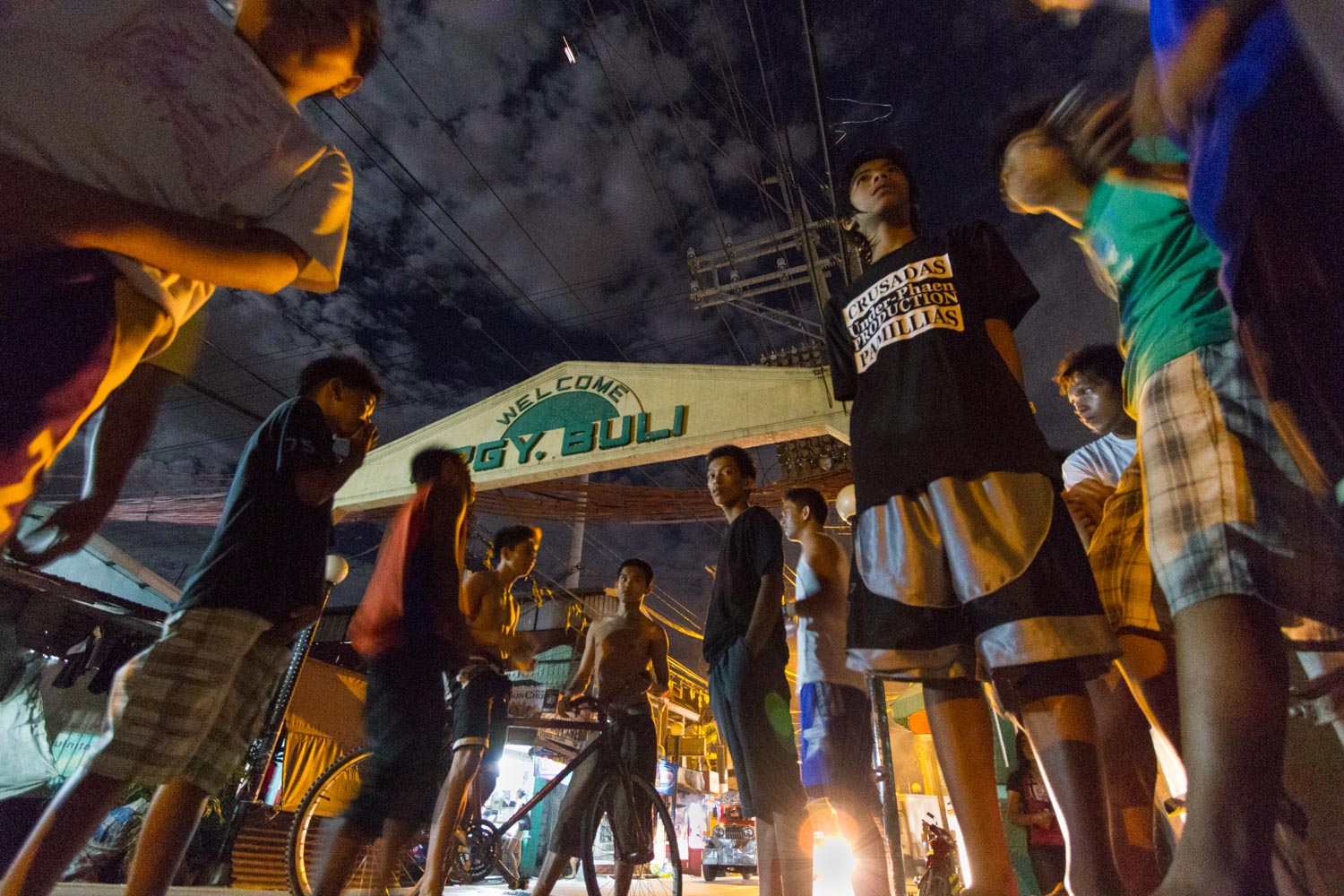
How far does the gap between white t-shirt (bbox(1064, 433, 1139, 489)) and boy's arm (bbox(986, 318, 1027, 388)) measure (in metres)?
1.34

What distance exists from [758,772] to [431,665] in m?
1.27

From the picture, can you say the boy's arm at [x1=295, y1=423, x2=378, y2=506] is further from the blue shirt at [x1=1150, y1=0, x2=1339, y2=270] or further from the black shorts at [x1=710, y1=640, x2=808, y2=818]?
the blue shirt at [x1=1150, y1=0, x2=1339, y2=270]

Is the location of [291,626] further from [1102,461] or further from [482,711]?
[1102,461]

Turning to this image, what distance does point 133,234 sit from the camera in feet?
2.69

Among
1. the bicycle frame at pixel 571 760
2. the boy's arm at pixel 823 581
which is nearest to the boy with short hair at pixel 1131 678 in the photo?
the boy's arm at pixel 823 581

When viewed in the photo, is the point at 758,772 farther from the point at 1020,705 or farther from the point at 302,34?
the point at 302,34

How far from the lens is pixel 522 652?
3738mm

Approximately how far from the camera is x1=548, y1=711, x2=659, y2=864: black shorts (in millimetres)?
3424

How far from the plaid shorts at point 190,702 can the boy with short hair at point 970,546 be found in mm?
1526

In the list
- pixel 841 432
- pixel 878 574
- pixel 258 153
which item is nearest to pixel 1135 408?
pixel 878 574

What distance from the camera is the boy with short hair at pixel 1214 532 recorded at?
33.8 inches

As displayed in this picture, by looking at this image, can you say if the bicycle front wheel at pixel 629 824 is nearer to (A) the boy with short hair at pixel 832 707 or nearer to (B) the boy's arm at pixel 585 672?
(B) the boy's arm at pixel 585 672

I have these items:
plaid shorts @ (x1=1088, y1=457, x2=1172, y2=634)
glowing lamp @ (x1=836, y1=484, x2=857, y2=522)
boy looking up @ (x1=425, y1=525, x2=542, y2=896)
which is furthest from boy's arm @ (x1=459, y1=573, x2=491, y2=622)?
plaid shorts @ (x1=1088, y1=457, x2=1172, y2=634)

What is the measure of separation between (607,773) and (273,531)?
258cm
